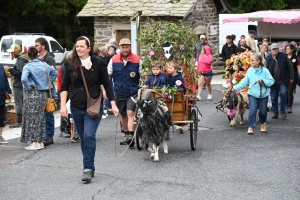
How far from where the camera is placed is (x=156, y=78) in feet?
37.4

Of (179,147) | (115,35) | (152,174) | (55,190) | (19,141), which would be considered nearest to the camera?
(55,190)

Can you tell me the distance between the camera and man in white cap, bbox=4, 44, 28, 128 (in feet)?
43.8

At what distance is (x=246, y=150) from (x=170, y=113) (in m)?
1.55

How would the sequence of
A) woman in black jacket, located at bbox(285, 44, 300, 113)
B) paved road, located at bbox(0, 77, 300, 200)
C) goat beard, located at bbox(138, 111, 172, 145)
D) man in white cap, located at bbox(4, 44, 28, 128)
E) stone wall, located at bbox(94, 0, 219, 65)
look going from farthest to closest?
stone wall, located at bbox(94, 0, 219, 65)
woman in black jacket, located at bbox(285, 44, 300, 113)
man in white cap, located at bbox(4, 44, 28, 128)
goat beard, located at bbox(138, 111, 172, 145)
paved road, located at bbox(0, 77, 300, 200)

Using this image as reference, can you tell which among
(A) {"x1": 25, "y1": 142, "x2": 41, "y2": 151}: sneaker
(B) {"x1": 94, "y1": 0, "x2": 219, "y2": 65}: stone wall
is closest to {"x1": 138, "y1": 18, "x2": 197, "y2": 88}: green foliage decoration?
(A) {"x1": 25, "y1": 142, "x2": 41, "y2": 151}: sneaker

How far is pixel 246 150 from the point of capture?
1145 centimetres

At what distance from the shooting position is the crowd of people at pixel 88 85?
898cm

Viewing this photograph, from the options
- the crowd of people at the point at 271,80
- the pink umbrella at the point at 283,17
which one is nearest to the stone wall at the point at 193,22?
the pink umbrella at the point at 283,17

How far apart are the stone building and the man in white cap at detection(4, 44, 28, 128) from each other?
1384 cm

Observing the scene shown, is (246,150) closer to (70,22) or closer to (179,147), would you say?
(179,147)

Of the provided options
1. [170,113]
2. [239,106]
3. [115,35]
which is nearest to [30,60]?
[170,113]

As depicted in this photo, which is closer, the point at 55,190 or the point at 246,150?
the point at 55,190

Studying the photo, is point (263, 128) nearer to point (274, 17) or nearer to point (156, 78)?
point (156, 78)

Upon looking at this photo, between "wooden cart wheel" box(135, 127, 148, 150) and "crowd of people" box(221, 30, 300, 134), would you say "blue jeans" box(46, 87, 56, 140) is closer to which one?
"wooden cart wheel" box(135, 127, 148, 150)
